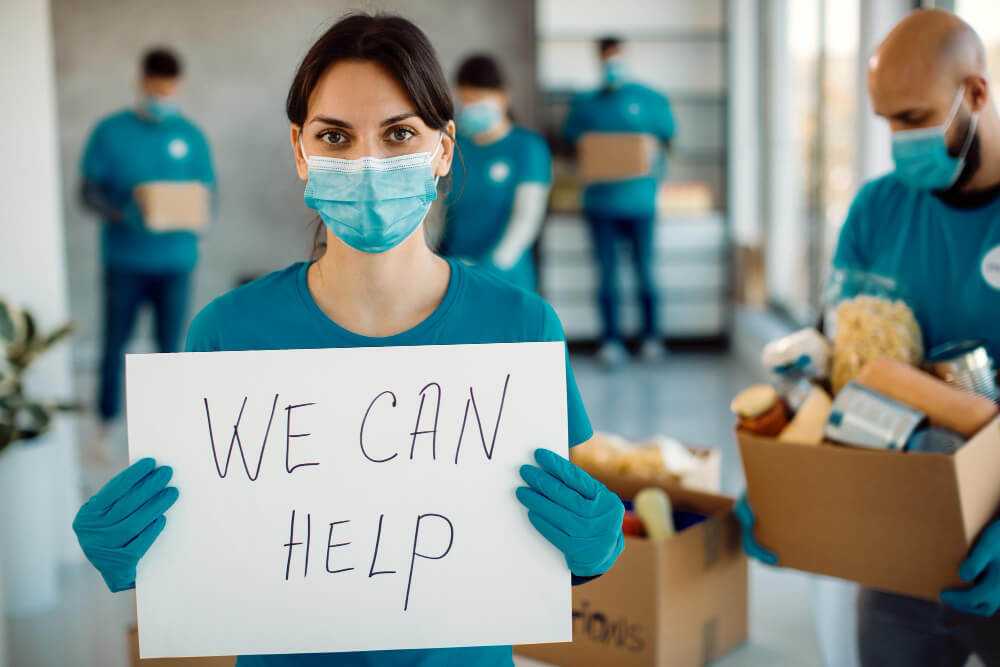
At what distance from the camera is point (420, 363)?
3.51ft

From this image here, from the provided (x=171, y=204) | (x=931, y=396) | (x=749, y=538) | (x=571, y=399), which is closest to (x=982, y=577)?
(x=931, y=396)

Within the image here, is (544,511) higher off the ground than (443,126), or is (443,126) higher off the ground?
(443,126)

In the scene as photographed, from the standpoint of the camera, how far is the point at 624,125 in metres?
5.16

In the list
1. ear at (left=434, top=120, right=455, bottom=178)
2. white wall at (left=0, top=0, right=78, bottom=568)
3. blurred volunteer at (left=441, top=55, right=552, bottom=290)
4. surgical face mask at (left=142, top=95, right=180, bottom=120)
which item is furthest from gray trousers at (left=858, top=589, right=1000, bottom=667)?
surgical face mask at (left=142, top=95, right=180, bottom=120)

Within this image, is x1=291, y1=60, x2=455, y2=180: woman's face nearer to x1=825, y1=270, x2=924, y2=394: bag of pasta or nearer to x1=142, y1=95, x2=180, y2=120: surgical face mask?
x1=825, y1=270, x2=924, y2=394: bag of pasta

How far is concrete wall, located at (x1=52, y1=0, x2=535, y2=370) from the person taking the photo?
19.3 ft

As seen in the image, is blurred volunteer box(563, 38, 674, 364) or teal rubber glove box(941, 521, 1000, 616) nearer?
teal rubber glove box(941, 521, 1000, 616)

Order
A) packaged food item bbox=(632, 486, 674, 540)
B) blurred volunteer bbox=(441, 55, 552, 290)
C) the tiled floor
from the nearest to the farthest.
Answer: packaged food item bbox=(632, 486, 674, 540)
the tiled floor
blurred volunteer bbox=(441, 55, 552, 290)

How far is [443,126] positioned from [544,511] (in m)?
0.51

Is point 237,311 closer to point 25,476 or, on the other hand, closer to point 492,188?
point 25,476

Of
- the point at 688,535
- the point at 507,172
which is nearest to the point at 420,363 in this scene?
the point at 688,535

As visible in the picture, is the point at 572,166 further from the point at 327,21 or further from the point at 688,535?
the point at 327,21

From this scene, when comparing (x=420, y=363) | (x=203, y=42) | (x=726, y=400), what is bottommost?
(x=726, y=400)

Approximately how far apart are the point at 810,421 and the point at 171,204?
9.68ft
